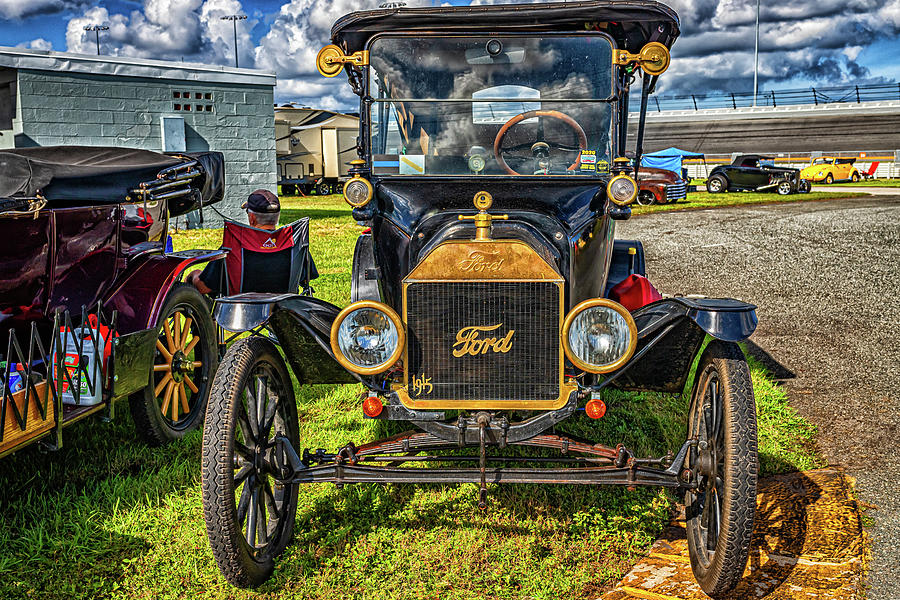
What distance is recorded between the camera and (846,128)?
53469 millimetres

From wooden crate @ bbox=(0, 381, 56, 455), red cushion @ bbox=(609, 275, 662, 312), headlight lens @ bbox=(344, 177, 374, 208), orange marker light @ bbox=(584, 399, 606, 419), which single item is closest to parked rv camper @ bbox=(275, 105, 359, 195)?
red cushion @ bbox=(609, 275, 662, 312)

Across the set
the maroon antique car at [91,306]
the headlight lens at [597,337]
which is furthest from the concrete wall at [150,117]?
the headlight lens at [597,337]

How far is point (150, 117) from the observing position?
17516 millimetres

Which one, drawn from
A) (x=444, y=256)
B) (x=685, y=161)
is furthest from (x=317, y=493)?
(x=685, y=161)

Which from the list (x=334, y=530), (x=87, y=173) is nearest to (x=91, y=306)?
(x=87, y=173)

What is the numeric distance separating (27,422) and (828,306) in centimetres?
830

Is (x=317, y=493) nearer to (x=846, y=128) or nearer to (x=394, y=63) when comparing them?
(x=394, y=63)

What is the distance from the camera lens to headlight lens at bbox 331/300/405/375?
324 centimetres

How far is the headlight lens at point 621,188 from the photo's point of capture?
3855mm

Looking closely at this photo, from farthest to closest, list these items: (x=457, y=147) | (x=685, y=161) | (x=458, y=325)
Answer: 1. (x=685, y=161)
2. (x=457, y=147)
3. (x=458, y=325)

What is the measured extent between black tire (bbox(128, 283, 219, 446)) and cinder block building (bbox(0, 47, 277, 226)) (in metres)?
12.6

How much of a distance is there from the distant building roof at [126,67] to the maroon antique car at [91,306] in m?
11.9

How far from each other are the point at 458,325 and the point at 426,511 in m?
1.24

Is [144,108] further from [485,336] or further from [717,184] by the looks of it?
[717,184]
